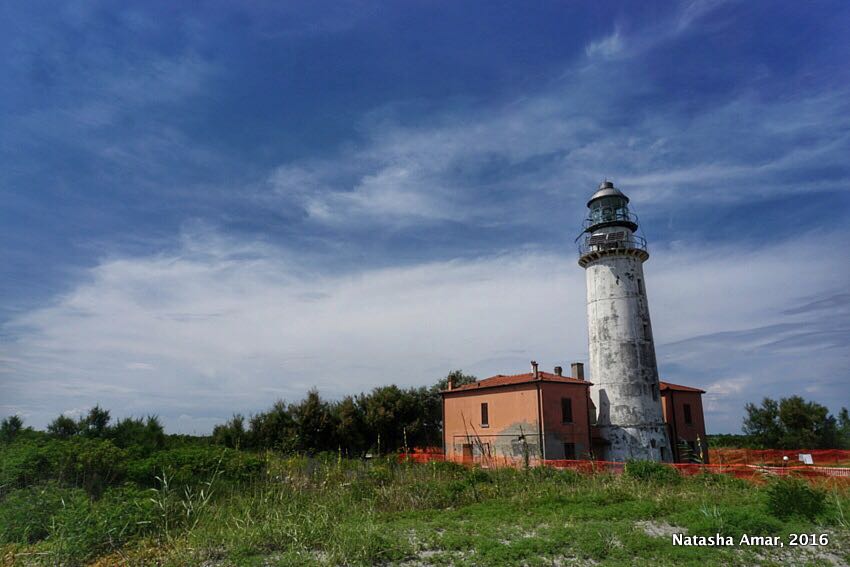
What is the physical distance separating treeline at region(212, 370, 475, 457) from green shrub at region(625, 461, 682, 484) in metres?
16.9

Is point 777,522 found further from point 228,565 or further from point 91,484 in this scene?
point 91,484

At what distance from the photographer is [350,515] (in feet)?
27.4

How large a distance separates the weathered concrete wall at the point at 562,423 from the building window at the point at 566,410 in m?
0.14

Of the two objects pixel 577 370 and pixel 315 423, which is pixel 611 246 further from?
pixel 315 423

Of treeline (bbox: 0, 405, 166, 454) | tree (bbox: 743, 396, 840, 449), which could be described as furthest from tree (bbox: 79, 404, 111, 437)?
tree (bbox: 743, 396, 840, 449)

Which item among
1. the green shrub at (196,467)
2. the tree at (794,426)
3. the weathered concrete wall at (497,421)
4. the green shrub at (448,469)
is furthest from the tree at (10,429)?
the tree at (794,426)

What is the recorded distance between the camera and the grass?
21.5 feet

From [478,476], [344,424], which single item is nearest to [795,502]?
Result: [478,476]

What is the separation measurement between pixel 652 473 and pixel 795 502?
14.5 ft

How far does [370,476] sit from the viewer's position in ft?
37.5

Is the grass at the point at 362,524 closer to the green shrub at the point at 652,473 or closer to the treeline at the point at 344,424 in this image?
the green shrub at the point at 652,473

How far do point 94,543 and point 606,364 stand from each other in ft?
70.4

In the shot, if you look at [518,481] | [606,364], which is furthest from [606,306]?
[518,481]

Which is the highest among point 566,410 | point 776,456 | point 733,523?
point 566,410
